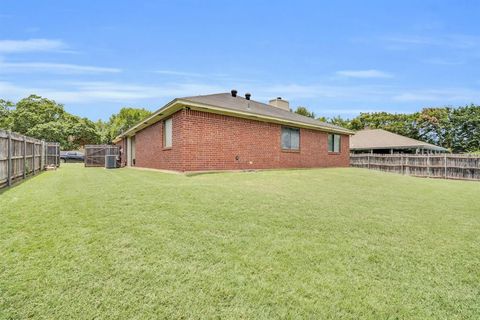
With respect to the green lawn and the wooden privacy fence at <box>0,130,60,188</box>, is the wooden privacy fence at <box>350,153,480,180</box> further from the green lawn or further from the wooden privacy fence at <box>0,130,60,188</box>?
the wooden privacy fence at <box>0,130,60,188</box>

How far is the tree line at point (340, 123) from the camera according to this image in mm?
38062

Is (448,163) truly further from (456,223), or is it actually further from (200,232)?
(200,232)

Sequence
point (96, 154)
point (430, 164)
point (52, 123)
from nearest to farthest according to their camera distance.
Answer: point (430, 164) < point (96, 154) < point (52, 123)

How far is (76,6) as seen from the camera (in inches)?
402

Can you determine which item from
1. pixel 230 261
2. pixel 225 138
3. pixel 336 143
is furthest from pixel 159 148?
pixel 336 143

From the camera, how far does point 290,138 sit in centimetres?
1539

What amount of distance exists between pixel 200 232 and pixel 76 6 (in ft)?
35.1

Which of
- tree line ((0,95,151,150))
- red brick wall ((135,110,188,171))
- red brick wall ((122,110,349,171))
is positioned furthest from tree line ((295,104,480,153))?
tree line ((0,95,151,150))

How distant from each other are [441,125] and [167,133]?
4155 cm

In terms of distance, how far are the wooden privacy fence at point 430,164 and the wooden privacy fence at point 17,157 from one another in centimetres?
2166

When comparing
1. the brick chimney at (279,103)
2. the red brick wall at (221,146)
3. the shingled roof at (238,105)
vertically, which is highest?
the brick chimney at (279,103)

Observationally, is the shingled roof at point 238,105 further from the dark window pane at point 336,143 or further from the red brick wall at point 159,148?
the red brick wall at point 159,148

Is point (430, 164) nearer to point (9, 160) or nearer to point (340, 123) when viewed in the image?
point (9, 160)

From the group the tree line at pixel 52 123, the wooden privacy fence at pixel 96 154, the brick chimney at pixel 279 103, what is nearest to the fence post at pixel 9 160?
the wooden privacy fence at pixel 96 154
